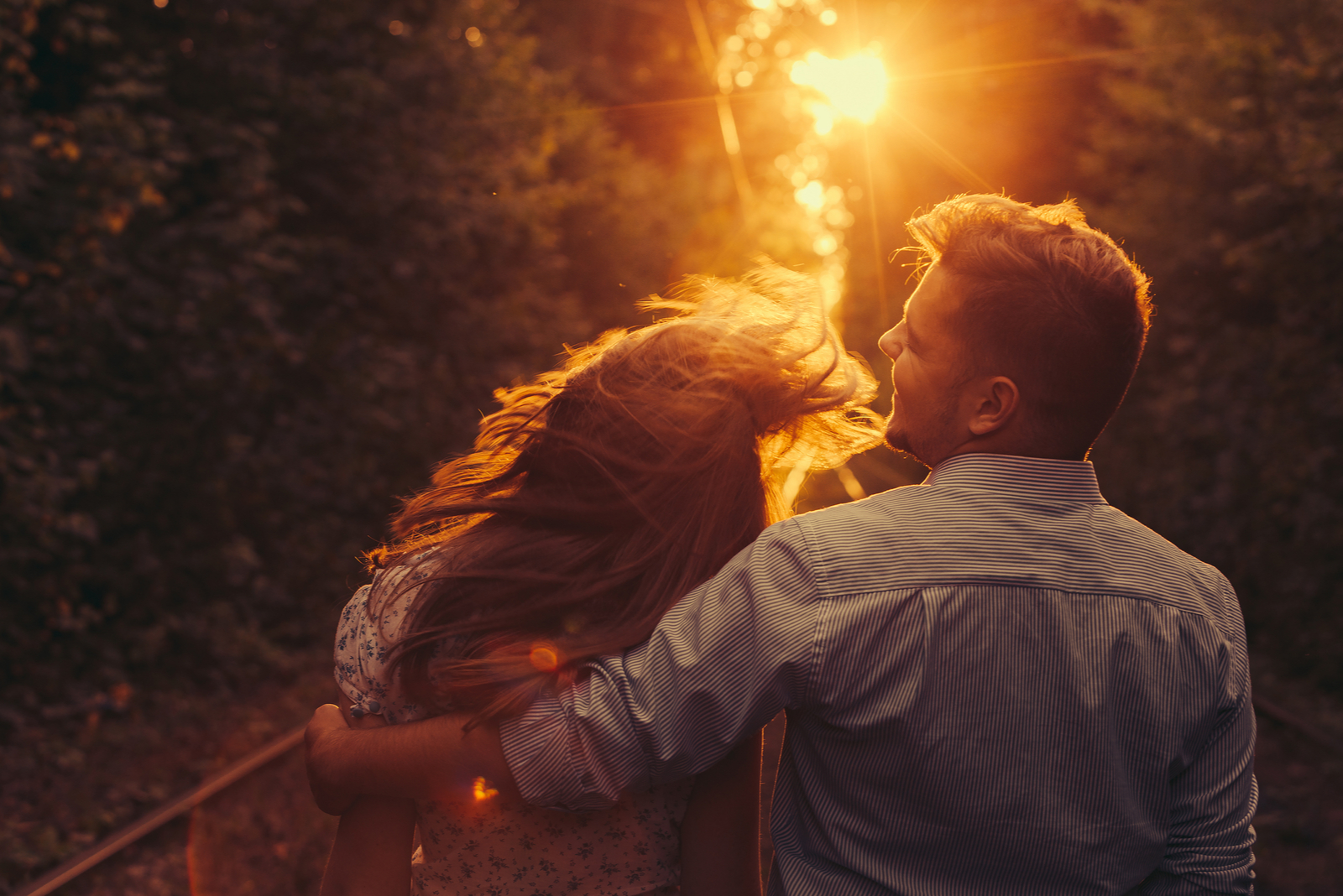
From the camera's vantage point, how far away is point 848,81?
2531cm

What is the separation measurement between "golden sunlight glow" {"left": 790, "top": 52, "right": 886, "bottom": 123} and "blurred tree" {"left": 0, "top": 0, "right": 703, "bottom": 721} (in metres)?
11.4

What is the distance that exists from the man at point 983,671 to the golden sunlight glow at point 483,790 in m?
→ 0.03

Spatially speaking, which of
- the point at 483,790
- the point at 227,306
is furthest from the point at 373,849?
the point at 227,306

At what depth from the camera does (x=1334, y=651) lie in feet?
24.6

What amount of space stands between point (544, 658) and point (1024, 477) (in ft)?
2.73

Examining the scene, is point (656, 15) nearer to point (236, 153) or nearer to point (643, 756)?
point (236, 153)

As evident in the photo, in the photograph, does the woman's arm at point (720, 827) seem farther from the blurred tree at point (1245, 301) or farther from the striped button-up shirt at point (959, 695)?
the blurred tree at point (1245, 301)

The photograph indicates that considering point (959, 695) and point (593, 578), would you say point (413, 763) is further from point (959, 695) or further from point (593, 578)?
point (959, 695)

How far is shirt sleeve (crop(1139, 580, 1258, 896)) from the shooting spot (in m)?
1.62

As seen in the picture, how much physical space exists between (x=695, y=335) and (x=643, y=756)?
0.77m

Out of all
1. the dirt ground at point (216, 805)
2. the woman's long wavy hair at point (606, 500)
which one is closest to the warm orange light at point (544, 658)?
the woman's long wavy hair at point (606, 500)

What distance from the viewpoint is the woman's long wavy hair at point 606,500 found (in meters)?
1.71

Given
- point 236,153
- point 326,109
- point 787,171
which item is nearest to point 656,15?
point 787,171

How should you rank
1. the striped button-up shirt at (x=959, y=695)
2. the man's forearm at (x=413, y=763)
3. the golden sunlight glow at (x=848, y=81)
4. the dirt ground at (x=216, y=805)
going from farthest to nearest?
the golden sunlight glow at (x=848, y=81), the dirt ground at (x=216, y=805), the man's forearm at (x=413, y=763), the striped button-up shirt at (x=959, y=695)
